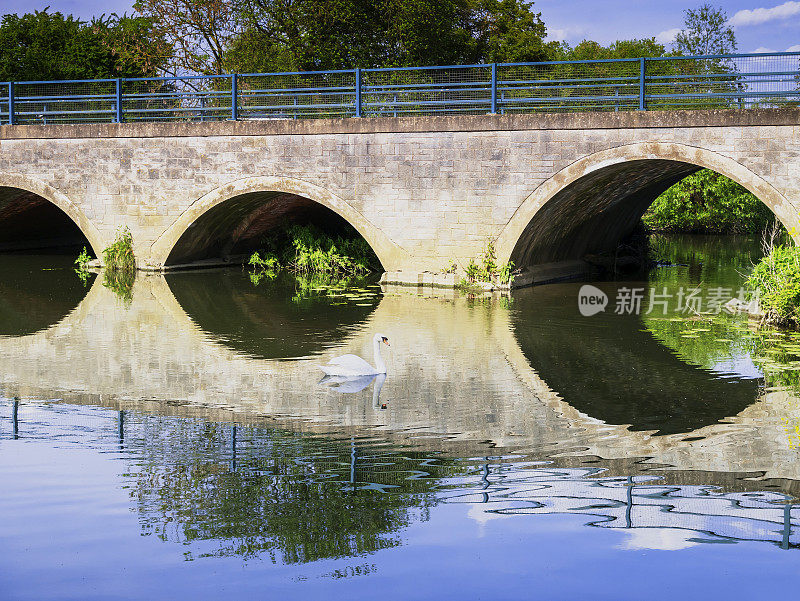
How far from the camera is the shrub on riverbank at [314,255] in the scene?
2122cm

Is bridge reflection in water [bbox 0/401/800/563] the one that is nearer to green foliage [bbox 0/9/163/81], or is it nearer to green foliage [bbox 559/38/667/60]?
green foliage [bbox 0/9/163/81]

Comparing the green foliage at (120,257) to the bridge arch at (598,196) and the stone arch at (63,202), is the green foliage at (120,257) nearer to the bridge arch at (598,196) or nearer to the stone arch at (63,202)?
the stone arch at (63,202)

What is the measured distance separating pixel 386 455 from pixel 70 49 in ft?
101

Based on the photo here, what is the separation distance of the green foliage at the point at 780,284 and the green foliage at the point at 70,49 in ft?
76.7

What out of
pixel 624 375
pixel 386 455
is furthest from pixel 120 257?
pixel 386 455

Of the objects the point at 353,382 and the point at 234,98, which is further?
the point at 234,98

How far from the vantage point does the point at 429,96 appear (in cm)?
1788

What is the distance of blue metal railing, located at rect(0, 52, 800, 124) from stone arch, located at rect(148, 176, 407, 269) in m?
1.41

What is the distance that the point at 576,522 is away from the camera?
242 inches

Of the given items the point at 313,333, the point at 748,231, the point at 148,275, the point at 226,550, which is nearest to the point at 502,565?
the point at 226,550

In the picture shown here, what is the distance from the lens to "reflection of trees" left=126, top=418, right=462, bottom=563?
5.92 m

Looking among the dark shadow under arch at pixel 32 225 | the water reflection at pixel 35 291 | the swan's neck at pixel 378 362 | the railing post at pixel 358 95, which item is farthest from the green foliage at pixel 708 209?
the swan's neck at pixel 378 362

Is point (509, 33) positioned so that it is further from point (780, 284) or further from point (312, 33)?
point (780, 284)

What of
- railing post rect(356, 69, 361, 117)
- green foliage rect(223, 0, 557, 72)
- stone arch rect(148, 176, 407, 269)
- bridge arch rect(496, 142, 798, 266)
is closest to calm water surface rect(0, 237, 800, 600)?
bridge arch rect(496, 142, 798, 266)
